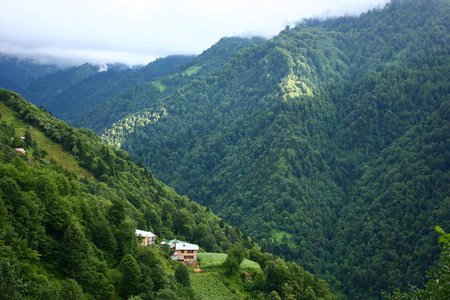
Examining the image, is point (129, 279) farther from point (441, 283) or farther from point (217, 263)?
point (441, 283)

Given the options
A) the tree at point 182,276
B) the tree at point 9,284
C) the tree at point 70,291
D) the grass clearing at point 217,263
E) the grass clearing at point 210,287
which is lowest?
the grass clearing at point 217,263

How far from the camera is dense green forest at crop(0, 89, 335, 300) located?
137 ft

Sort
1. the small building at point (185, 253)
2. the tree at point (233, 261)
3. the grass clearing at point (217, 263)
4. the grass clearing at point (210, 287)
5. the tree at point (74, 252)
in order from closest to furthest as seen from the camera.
Answer: the tree at point (74, 252) < the grass clearing at point (210, 287) < the tree at point (233, 261) < the grass clearing at point (217, 263) < the small building at point (185, 253)

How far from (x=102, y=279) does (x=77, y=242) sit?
562 centimetres

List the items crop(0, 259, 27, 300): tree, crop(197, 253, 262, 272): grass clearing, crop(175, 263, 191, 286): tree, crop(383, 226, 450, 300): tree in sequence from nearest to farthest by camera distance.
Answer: crop(383, 226, 450, 300): tree < crop(0, 259, 27, 300): tree < crop(175, 263, 191, 286): tree < crop(197, 253, 262, 272): grass clearing

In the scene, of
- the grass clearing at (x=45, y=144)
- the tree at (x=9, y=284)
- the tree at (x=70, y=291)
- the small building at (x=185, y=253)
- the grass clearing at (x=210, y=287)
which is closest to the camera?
the tree at (x=9, y=284)

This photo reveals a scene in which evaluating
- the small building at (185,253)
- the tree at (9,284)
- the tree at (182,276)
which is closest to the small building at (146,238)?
the small building at (185,253)

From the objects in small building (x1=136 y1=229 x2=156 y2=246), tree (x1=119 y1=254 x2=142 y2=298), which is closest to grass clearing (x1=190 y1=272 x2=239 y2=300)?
small building (x1=136 y1=229 x2=156 y2=246)

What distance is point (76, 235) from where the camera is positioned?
158 feet

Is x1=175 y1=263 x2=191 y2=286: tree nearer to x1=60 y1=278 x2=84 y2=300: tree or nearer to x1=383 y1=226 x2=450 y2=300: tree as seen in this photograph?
x1=60 y1=278 x2=84 y2=300: tree

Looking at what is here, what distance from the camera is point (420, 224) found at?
19475cm

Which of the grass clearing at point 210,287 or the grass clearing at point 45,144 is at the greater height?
the grass clearing at point 45,144

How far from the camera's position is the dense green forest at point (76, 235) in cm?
4178

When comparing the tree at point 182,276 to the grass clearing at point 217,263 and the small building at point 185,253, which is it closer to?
the grass clearing at point 217,263
